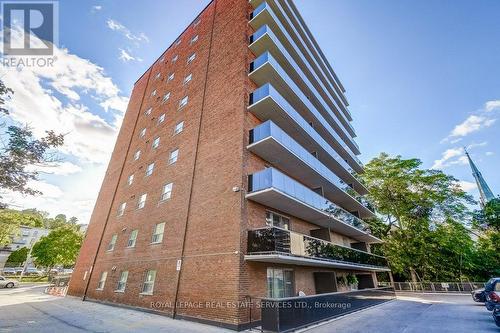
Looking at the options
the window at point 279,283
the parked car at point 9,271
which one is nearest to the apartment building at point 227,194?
the window at point 279,283

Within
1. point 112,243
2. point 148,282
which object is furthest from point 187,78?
point 148,282

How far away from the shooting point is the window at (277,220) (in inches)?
524

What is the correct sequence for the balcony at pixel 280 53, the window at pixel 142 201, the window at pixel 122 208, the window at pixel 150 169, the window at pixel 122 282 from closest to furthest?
the window at pixel 122 282 < the balcony at pixel 280 53 < the window at pixel 142 201 < the window at pixel 150 169 < the window at pixel 122 208

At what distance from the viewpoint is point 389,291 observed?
71.3ft

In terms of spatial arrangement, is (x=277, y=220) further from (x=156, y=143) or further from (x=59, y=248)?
(x=59, y=248)

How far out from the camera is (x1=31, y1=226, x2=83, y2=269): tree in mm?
39841

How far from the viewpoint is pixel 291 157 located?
14312 millimetres

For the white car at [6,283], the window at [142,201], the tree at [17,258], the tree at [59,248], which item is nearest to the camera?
the window at [142,201]

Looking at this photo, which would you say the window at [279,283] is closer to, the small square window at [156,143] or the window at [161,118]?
the small square window at [156,143]

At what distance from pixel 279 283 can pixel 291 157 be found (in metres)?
6.92

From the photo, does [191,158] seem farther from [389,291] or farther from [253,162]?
[389,291]

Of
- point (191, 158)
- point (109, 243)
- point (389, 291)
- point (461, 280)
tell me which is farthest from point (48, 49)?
point (461, 280)

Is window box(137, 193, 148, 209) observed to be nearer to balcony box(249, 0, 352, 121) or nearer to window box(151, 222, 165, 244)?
window box(151, 222, 165, 244)

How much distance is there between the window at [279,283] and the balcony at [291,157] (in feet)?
20.4
